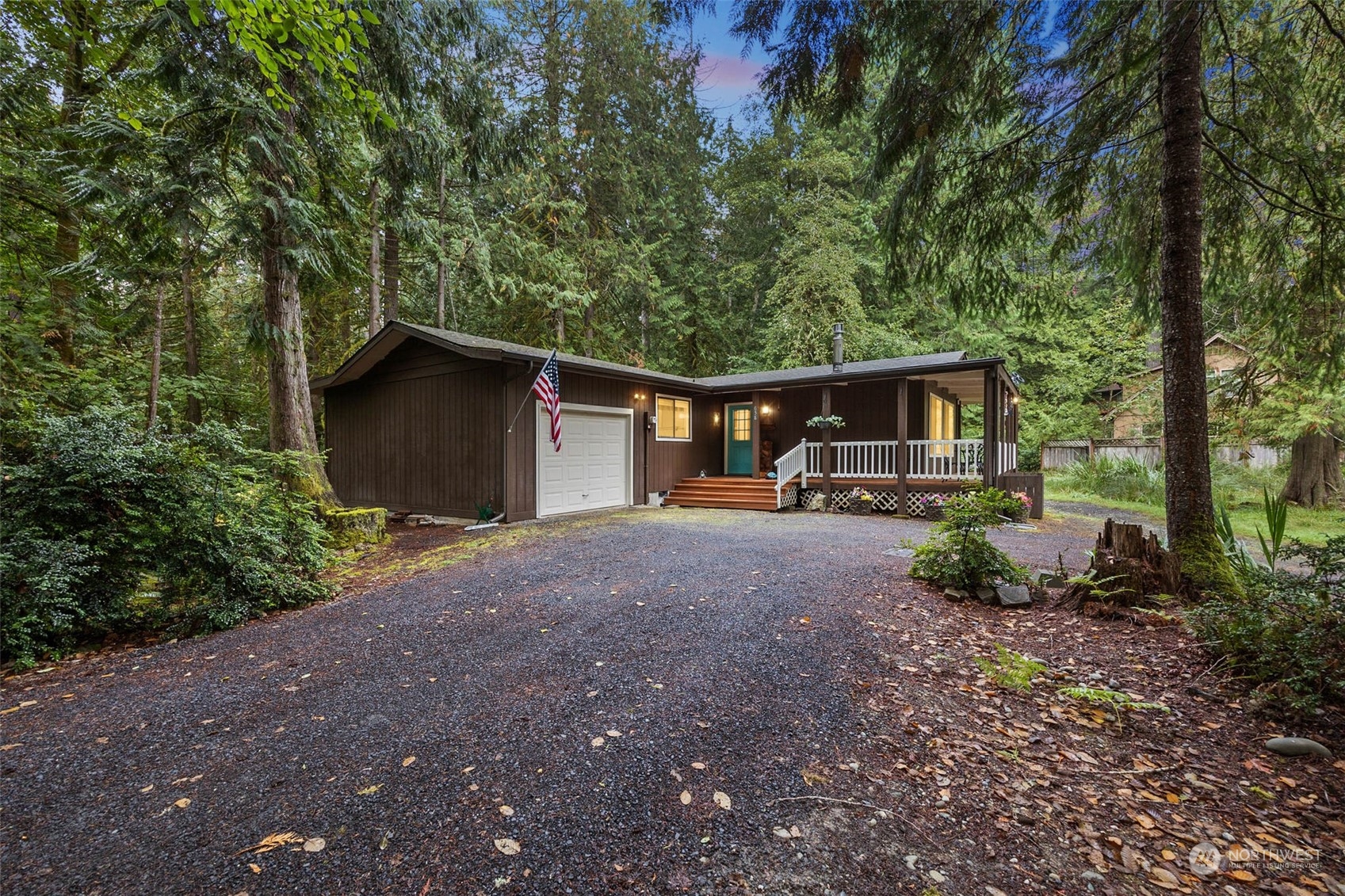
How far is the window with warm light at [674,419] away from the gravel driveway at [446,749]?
25.1 ft

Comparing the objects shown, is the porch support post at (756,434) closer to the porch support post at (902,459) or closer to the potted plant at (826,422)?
the potted plant at (826,422)

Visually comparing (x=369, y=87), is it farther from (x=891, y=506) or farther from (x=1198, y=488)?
(x=891, y=506)

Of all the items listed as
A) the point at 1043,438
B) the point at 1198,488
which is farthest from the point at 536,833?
the point at 1043,438

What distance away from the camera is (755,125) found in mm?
18156

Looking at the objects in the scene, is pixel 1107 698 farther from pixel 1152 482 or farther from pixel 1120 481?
pixel 1120 481

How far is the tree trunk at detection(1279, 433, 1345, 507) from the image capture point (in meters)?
9.88

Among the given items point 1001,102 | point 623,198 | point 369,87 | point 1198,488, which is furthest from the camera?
point 623,198

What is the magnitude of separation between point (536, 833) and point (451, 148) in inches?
330

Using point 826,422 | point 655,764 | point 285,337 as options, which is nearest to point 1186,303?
point 655,764

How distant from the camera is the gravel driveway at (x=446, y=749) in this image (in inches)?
60.9

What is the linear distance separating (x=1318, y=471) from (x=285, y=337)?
59.0ft

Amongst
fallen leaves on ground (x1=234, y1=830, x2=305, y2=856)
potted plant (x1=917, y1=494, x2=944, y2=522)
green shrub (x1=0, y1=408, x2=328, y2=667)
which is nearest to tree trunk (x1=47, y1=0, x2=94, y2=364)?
green shrub (x1=0, y1=408, x2=328, y2=667)
